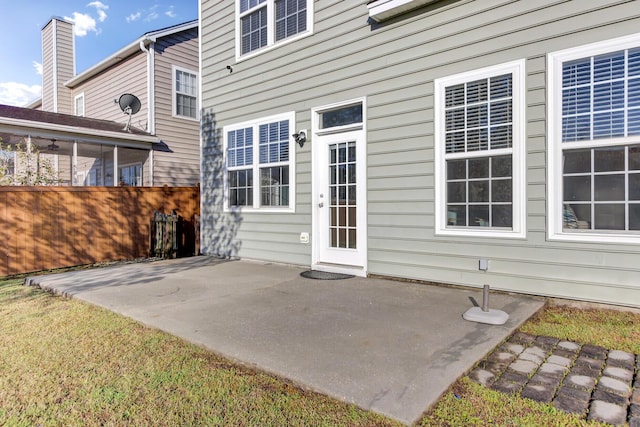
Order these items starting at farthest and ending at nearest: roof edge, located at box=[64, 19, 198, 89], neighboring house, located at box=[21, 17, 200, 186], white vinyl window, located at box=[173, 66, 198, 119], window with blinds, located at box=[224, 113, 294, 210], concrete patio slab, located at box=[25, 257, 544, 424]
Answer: white vinyl window, located at box=[173, 66, 198, 119] < neighboring house, located at box=[21, 17, 200, 186] < roof edge, located at box=[64, 19, 198, 89] < window with blinds, located at box=[224, 113, 294, 210] < concrete patio slab, located at box=[25, 257, 544, 424]

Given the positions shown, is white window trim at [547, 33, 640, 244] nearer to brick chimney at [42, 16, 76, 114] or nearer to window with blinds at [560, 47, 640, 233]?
window with blinds at [560, 47, 640, 233]

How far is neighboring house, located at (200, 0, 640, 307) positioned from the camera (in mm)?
3482

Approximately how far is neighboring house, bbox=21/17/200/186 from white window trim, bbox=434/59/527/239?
885 centimetres

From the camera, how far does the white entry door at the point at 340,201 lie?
17.0 feet

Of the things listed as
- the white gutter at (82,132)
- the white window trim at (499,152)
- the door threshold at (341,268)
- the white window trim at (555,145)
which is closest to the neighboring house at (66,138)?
the white gutter at (82,132)

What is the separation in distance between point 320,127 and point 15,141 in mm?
9416

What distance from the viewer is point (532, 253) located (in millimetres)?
3838

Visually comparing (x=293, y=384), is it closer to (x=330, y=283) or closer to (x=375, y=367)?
(x=375, y=367)

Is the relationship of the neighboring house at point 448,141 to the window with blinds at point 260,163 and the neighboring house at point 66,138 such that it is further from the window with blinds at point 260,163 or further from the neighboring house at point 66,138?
the neighboring house at point 66,138

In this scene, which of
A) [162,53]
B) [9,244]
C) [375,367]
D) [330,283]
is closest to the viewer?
[375,367]

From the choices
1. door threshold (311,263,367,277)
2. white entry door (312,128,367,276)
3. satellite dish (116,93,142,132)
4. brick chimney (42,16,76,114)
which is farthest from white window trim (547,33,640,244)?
brick chimney (42,16,76,114)

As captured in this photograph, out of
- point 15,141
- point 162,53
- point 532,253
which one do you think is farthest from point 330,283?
point 15,141

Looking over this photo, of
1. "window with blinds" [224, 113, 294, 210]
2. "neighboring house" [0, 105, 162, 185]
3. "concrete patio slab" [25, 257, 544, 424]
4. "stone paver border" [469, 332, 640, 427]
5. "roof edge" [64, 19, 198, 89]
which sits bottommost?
"stone paver border" [469, 332, 640, 427]

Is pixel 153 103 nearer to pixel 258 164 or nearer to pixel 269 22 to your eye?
pixel 269 22
